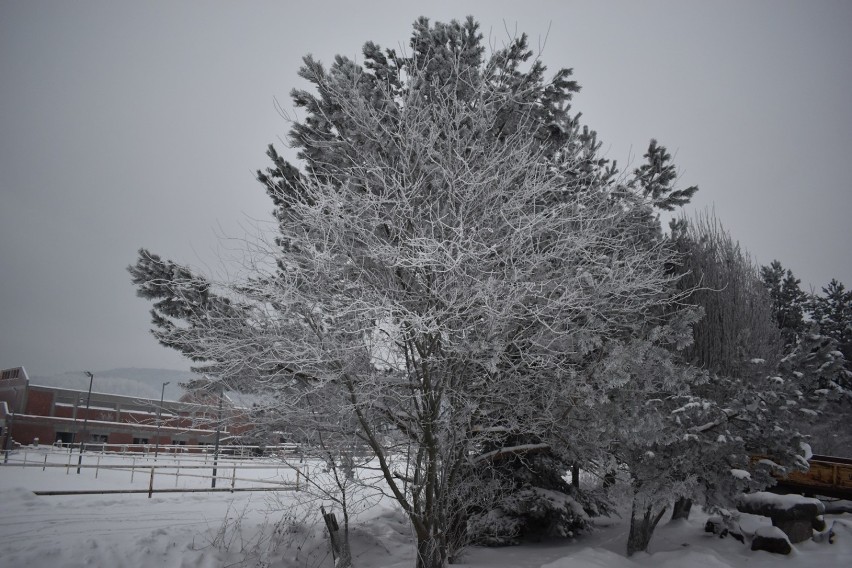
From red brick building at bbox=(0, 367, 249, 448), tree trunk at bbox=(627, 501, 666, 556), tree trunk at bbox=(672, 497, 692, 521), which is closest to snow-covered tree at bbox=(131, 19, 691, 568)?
tree trunk at bbox=(627, 501, 666, 556)

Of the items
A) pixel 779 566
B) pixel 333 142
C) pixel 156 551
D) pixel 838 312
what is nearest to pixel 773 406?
pixel 779 566

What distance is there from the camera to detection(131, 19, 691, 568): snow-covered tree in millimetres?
5605

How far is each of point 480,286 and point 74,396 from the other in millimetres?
56677

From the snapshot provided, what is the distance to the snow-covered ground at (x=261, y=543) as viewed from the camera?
7539mm

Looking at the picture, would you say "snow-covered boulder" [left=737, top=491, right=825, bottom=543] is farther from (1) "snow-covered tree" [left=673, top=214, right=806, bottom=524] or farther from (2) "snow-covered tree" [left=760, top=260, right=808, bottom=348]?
(2) "snow-covered tree" [left=760, top=260, right=808, bottom=348]

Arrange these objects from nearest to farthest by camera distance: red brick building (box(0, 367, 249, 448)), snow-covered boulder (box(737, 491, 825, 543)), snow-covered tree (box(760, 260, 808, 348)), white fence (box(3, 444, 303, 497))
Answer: snow-covered boulder (box(737, 491, 825, 543)) < white fence (box(3, 444, 303, 497)) < snow-covered tree (box(760, 260, 808, 348)) < red brick building (box(0, 367, 249, 448))

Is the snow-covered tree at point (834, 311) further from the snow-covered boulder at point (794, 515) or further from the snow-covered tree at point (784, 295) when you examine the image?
the snow-covered boulder at point (794, 515)

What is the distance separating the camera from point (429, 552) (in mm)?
6285

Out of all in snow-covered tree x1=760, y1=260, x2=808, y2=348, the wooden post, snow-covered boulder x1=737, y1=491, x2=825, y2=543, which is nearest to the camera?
snow-covered boulder x1=737, y1=491, x2=825, y2=543

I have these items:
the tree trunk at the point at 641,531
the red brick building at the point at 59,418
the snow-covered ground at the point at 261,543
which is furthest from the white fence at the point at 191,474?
the red brick building at the point at 59,418

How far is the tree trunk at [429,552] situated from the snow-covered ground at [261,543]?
1882 millimetres

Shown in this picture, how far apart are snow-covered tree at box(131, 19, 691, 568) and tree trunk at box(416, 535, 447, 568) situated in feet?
0.08

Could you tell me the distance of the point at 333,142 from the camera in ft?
22.0

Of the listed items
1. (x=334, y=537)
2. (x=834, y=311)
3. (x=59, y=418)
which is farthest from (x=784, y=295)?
(x=59, y=418)
